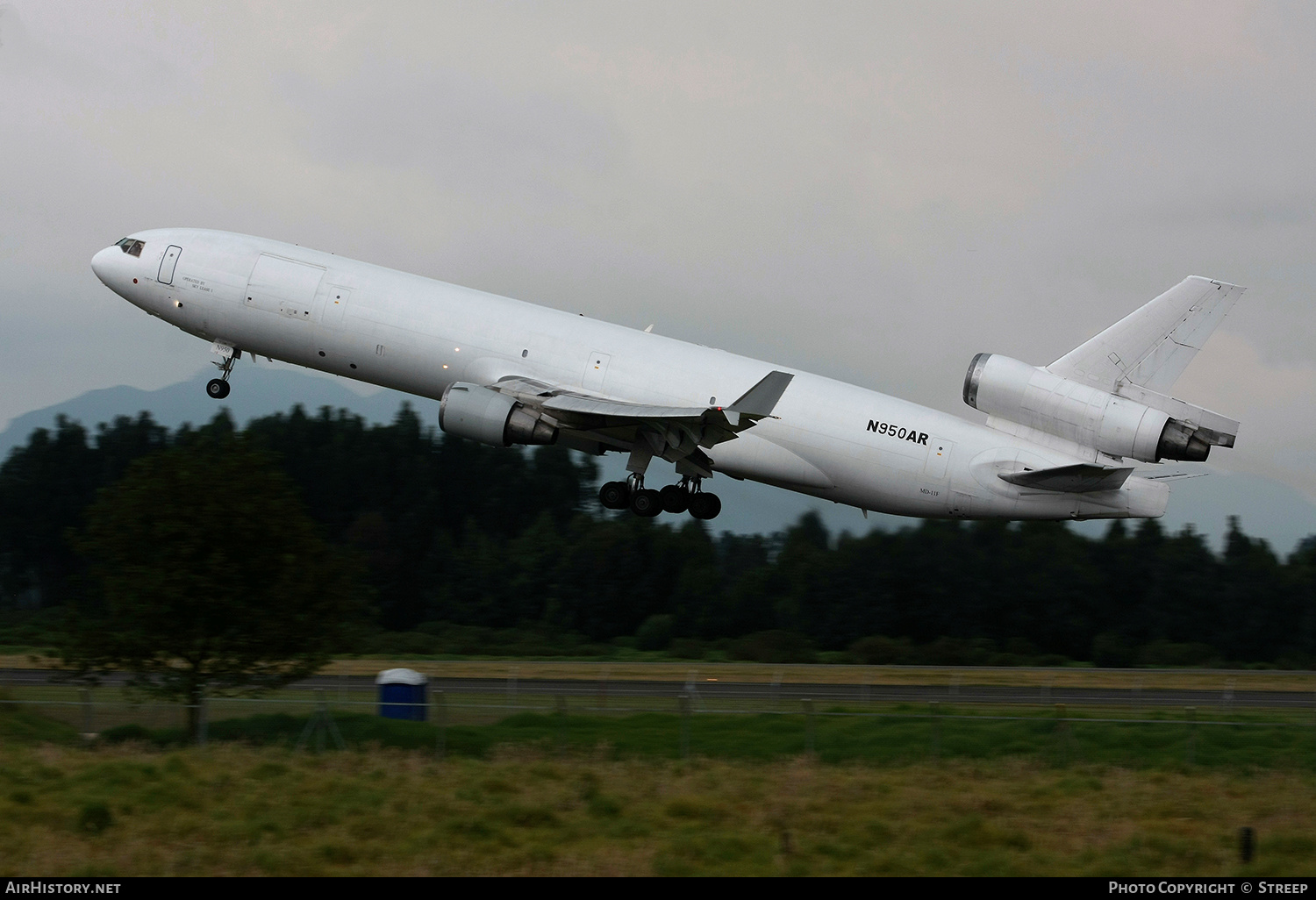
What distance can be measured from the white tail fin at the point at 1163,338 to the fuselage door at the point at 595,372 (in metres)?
13.7

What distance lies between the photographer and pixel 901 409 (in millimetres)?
37031

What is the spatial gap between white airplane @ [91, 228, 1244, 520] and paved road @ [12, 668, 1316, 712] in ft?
36.6

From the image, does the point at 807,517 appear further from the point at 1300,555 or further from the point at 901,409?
the point at 901,409

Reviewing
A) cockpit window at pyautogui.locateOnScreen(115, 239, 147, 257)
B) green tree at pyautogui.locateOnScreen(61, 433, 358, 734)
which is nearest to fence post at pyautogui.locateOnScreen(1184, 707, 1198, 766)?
green tree at pyautogui.locateOnScreen(61, 433, 358, 734)

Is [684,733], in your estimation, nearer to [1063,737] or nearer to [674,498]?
[1063,737]

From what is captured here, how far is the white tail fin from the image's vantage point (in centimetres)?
3666

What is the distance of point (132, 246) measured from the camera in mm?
40406

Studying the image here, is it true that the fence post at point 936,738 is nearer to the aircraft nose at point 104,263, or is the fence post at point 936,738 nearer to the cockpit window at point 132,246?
the cockpit window at point 132,246

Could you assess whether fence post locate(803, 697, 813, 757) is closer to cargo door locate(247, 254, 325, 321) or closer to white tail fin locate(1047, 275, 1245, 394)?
white tail fin locate(1047, 275, 1245, 394)

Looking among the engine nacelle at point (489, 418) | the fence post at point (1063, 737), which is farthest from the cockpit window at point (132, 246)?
the fence post at point (1063, 737)

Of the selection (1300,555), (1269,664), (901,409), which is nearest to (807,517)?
(1269,664)

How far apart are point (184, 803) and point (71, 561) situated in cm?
8824

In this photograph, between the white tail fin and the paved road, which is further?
the paved road
